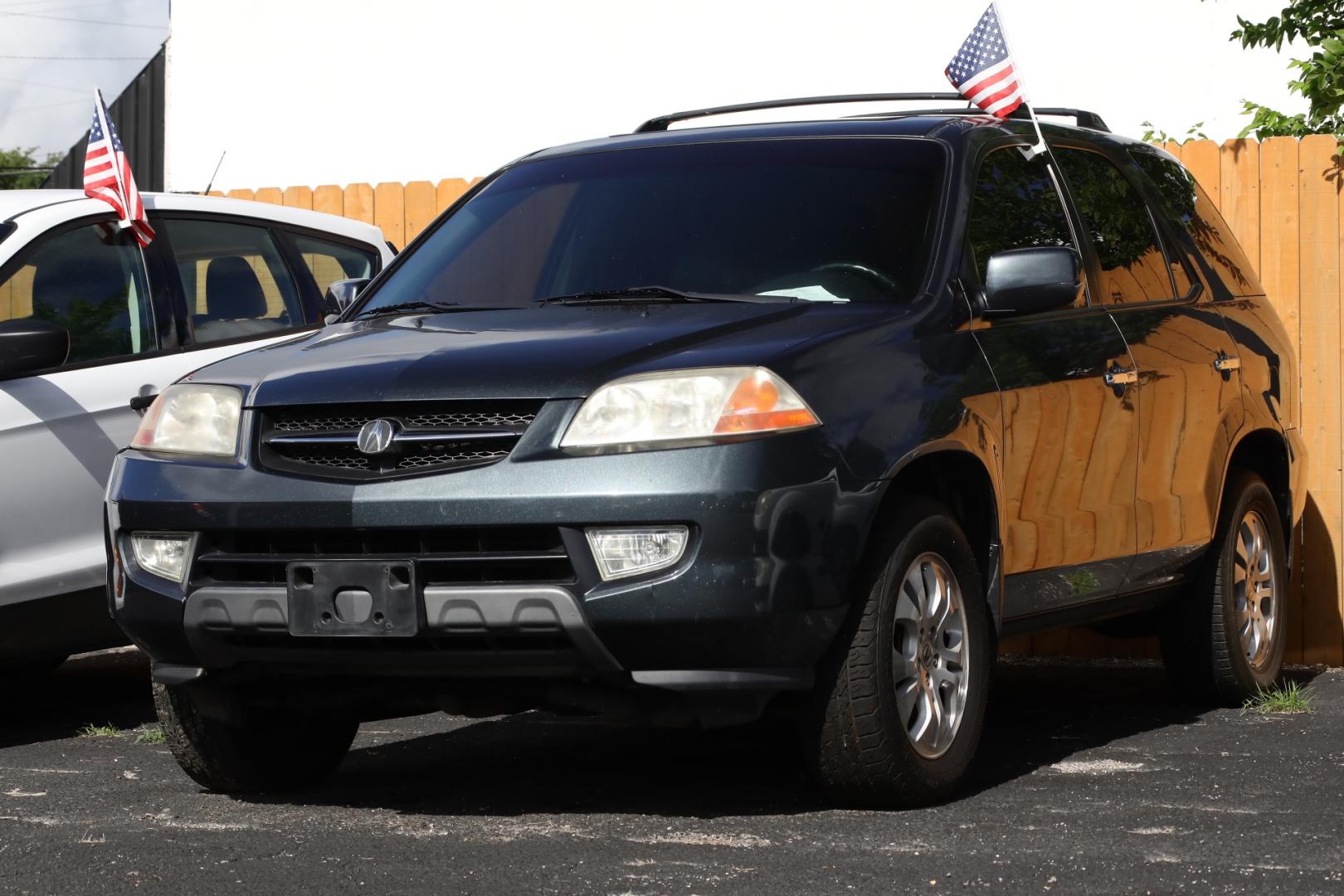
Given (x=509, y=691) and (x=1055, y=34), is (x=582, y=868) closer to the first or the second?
(x=509, y=691)

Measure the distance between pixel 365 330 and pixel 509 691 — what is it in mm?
1218

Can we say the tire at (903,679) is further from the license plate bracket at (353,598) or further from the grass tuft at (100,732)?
the grass tuft at (100,732)

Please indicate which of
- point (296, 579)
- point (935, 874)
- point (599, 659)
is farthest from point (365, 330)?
point (935, 874)

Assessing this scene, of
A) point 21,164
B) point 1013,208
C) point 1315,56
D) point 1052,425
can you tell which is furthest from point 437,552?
point 21,164

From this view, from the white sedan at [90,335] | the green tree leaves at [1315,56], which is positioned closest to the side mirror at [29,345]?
the white sedan at [90,335]

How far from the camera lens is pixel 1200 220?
7.36 m

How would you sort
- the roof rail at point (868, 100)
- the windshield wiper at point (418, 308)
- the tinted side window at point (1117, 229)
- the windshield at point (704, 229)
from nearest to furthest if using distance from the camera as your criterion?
the windshield at point (704, 229)
the windshield wiper at point (418, 308)
the tinted side window at point (1117, 229)
the roof rail at point (868, 100)

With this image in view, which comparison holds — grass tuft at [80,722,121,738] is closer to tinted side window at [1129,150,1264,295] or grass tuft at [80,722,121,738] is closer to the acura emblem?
the acura emblem

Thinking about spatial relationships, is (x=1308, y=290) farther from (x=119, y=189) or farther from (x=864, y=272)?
(x=119, y=189)

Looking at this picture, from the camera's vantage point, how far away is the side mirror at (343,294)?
6.27 m

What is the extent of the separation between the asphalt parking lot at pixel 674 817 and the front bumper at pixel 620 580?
44 centimetres

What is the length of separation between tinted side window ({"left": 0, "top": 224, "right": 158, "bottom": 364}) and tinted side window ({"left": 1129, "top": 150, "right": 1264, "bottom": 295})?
11.8 feet

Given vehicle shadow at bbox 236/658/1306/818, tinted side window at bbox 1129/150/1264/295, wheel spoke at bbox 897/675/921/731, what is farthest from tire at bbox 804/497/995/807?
tinted side window at bbox 1129/150/1264/295

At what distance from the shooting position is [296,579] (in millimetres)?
4766
